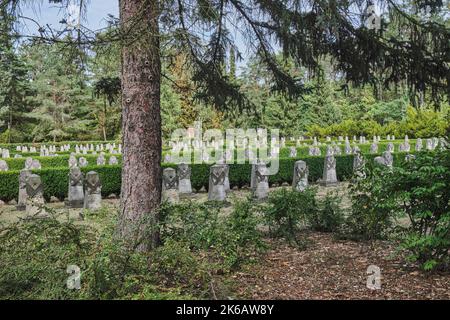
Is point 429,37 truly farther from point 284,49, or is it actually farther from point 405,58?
point 284,49

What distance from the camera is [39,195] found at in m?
9.87

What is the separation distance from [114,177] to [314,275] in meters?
8.96

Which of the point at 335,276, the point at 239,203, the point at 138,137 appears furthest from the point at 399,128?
the point at 138,137

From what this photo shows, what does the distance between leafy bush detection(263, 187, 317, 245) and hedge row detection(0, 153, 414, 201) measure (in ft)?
14.6

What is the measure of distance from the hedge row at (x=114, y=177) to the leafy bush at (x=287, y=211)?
4442 mm

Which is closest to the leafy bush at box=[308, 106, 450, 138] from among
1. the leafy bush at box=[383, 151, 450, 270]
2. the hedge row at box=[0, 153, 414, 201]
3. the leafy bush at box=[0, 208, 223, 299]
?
the hedge row at box=[0, 153, 414, 201]

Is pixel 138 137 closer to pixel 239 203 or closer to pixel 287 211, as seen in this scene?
pixel 239 203

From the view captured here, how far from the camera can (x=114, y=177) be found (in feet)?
41.3

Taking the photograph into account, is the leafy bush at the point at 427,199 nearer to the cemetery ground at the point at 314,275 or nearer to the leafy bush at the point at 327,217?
the cemetery ground at the point at 314,275

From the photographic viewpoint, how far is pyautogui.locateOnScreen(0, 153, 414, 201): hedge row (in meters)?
11.9

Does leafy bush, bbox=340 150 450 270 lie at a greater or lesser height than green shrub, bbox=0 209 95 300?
greater

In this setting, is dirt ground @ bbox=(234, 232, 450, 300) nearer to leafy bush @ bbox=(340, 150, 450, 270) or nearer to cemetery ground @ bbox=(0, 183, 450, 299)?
cemetery ground @ bbox=(0, 183, 450, 299)

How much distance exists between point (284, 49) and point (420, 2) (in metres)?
1.74

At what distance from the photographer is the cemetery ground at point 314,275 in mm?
3994
